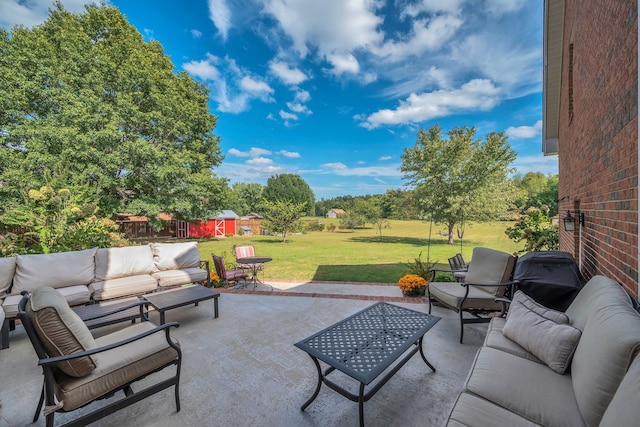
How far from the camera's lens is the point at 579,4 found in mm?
3506

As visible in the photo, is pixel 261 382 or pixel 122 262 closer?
pixel 261 382

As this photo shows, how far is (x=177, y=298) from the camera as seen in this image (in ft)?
12.1

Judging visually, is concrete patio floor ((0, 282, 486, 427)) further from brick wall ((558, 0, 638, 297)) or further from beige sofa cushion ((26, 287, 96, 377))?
brick wall ((558, 0, 638, 297))

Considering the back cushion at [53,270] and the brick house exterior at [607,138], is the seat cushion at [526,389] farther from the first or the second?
the back cushion at [53,270]

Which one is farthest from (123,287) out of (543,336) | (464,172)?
(464,172)

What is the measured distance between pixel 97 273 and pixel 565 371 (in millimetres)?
5836

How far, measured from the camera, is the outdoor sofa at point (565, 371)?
1.17 m

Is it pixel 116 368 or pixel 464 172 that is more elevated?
pixel 464 172

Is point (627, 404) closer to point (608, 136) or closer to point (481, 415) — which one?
point (481, 415)

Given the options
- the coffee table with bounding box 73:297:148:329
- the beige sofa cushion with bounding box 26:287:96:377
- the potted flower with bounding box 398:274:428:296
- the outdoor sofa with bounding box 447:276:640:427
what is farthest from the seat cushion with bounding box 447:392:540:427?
the potted flower with bounding box 398:274:428:296

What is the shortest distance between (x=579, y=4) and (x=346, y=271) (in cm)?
752

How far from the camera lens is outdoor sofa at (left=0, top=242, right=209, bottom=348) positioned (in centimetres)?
362

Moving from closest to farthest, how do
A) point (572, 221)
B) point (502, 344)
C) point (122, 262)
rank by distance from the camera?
1. point (502, 344)
2. point (572, 221)
3. point (122, 262)

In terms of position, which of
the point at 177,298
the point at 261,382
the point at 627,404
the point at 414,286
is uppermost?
the point at 627,404
